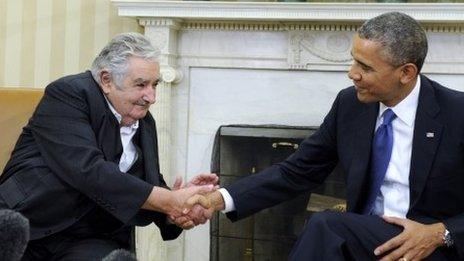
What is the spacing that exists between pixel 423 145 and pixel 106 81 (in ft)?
2.85

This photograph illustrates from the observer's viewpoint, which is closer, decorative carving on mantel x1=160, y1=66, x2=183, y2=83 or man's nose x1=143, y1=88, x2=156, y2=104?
man's nose x1=143, y1=88, x2=156, y2=104

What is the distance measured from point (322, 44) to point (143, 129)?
1240 millimetres

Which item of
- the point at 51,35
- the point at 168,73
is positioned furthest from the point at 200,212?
the point at 51,35

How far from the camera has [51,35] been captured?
3105 mm

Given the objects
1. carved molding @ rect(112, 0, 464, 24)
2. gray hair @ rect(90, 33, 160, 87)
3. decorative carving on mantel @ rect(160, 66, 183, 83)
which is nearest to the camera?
gray hair @ rect(90, 33, 160, 87)

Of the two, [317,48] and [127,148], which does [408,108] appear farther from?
[317,48]

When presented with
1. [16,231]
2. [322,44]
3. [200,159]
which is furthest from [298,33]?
[16,231]

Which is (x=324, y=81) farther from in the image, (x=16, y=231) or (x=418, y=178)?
(x=16, y=231)

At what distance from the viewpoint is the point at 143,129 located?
74.9 inches

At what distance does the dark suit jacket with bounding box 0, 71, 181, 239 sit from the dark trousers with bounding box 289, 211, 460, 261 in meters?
0.48

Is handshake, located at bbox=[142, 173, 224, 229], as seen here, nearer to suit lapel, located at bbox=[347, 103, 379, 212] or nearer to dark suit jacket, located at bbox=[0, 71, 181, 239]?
dark suit jacket, located at bbox=[0, 71, 181, 239]

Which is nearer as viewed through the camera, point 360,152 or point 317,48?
point 360,152

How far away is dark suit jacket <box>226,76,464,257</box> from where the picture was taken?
5.24 feet

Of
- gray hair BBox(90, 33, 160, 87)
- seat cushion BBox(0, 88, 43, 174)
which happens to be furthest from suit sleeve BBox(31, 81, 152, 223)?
seat cushion BBox(0, 88, 43, 174)
